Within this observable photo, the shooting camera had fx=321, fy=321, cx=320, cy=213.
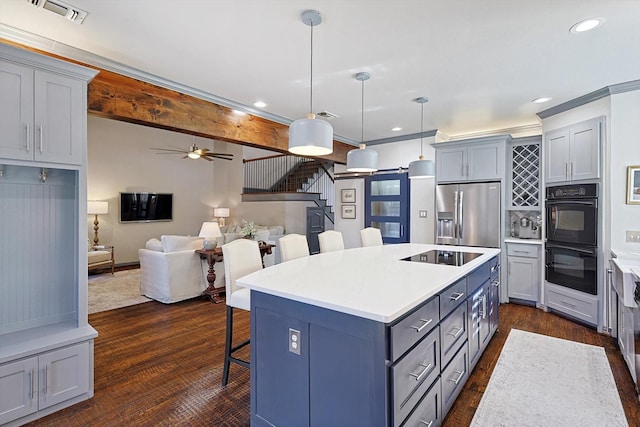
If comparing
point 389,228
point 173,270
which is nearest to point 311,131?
point 173,270

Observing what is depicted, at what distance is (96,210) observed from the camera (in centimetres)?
677

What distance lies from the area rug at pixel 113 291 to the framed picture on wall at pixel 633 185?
6101mm

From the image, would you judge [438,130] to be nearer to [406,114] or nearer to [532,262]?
[406,114]

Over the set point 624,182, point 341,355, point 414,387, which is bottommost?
point 414,387

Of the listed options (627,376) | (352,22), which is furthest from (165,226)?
(627,376)

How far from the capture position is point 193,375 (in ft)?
8.54

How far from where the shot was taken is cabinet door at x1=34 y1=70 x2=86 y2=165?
6.96ft

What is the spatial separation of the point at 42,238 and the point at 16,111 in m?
0.91

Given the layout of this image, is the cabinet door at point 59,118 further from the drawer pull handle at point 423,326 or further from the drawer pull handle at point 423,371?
the drawer pull handle at point 423,371

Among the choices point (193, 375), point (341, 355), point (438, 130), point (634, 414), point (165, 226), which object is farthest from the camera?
point (165, 226)

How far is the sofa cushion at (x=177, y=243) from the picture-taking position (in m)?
4.63

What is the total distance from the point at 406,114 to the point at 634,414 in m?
3.65

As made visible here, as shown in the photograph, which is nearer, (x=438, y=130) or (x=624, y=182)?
(x=624, y=182)

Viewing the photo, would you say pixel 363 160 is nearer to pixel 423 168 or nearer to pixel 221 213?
pixel 423 168
